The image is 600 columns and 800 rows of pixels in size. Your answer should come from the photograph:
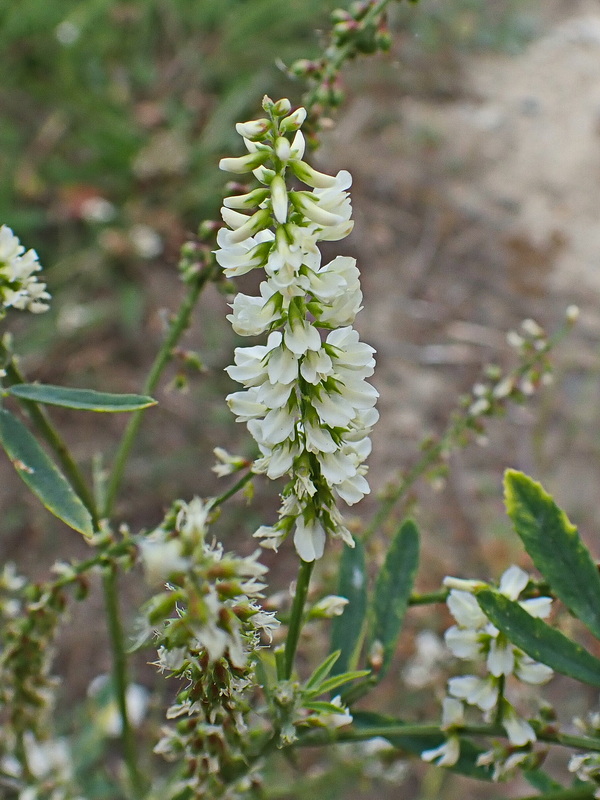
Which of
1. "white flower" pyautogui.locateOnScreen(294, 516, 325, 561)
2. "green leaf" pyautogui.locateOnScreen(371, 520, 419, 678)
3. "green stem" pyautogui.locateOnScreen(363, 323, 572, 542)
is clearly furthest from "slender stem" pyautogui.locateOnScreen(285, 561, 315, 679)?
"green stem" pyautogui.locateOnScreen(363, 323, 572, 542)

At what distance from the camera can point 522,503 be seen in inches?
39.6

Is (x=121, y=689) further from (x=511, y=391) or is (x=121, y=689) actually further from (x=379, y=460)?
(x=379, y=460)

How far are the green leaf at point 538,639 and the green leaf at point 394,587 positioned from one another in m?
0.25

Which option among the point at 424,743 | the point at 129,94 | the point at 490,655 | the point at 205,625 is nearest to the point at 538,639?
the point at 490,655

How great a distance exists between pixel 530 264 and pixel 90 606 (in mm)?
2402

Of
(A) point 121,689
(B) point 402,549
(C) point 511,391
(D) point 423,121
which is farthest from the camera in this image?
(D) point 423,121

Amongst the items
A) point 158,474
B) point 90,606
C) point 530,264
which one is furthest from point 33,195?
point 530,264

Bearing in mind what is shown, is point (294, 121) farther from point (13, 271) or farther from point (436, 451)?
point (436, 451)

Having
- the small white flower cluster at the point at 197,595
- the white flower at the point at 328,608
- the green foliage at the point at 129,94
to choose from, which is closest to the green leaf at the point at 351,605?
the white flower at the point at 328,608

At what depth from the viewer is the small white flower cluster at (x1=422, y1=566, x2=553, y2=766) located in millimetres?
1016

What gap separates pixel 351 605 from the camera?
4.12ft

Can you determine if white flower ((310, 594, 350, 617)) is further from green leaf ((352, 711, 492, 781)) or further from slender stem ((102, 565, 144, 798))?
slender stem ((102, 565, 144, 798))

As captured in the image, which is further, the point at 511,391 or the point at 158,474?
the point at 158,474

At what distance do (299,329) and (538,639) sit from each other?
48 cm
